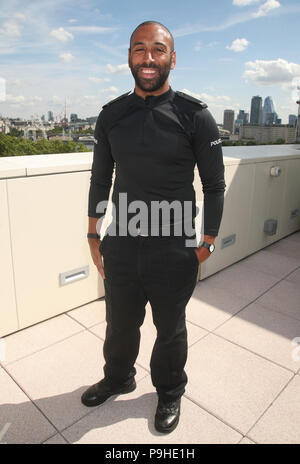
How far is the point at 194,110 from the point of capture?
1584mm

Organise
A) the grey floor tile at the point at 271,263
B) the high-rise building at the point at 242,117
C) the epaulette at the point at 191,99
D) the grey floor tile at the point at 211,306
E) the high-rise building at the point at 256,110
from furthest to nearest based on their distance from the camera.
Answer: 1. the high-rise building at the point at 242,117
2. the high-rise building at the point at 256,110
3. the grey floor tile at the point at 271,263
4. the grey floor tile at the point at 211,306
5. the epaulette at the point at 191,99

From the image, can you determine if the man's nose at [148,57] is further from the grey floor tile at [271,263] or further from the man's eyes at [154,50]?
the grey floor tile at [271,263]

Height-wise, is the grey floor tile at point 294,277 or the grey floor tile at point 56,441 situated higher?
the grey floor tile at point 294,277

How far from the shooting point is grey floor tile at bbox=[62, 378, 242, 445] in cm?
184

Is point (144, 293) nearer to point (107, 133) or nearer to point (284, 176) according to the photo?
point (107, 133)

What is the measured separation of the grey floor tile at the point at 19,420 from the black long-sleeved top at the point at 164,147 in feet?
4.28

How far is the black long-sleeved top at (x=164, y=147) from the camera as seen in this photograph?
157 centimetres

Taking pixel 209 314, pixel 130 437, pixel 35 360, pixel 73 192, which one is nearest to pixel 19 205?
pixel 73 192

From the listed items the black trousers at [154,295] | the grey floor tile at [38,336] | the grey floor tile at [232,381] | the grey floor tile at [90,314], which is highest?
the black trousers at [154,295]

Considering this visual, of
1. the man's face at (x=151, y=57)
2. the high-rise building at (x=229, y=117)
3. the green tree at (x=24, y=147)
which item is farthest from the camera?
the high-rise building at (x=229, y=117)

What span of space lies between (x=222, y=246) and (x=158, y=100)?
2721 mm

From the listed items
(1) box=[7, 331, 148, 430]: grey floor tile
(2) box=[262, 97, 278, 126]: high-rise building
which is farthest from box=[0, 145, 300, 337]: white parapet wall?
(2) box=[262, 97, 278, 126]: high-rise building

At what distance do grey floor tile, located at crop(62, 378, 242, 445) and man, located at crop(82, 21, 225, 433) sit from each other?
0.07 meters

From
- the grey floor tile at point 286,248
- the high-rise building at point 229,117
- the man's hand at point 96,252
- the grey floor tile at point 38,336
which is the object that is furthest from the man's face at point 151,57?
the high-rise building at point 229,117
